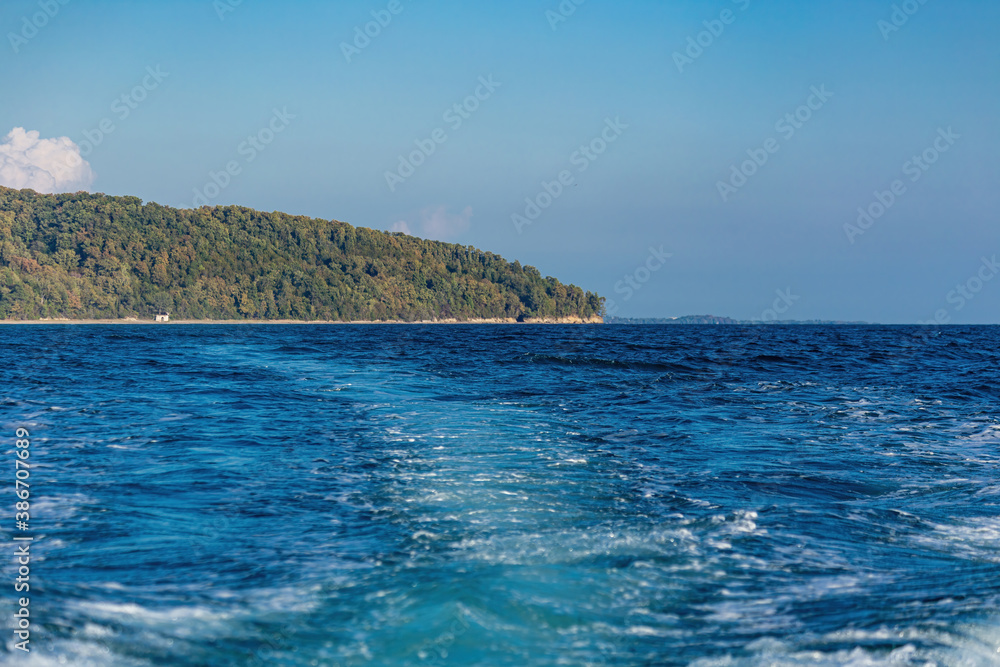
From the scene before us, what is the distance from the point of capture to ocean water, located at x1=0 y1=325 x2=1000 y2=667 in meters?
4.39

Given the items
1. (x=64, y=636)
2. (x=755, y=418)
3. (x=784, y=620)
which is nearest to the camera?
(x=64, y=636)

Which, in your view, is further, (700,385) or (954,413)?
(700,385)

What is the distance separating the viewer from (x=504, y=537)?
6484 millimetres

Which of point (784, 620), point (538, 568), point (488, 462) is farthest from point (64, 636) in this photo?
point (488, 462)

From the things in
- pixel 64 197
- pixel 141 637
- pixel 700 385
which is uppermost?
pixel 64 197

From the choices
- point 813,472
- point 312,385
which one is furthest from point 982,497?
point 312,385

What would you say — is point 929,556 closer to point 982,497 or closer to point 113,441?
point 982,497

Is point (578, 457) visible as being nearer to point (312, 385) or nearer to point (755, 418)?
point (755, 418)

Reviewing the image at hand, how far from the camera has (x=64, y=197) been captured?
19400 cm

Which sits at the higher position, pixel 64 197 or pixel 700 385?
pixel 64 197

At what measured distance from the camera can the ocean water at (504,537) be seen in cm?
439

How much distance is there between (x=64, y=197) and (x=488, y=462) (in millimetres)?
221426

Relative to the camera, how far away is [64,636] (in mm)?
4301

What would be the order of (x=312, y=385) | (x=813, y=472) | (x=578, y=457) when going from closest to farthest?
(x=813, y=472), (x=578, y=457), (x=312, y=385)
